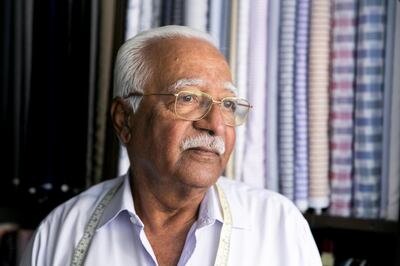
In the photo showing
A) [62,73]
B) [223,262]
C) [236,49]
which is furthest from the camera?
[62,73]

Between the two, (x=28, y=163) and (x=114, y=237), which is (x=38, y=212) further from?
(x=114, y=237)

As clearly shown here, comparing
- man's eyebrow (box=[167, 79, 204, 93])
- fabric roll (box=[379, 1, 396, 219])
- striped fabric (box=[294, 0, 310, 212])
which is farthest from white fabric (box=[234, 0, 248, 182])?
fabric roll (box=[379, 1, 396, 219])

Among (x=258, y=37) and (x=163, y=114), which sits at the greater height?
(x=258, y=37)

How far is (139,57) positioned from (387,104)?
61cm

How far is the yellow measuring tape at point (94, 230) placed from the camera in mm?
1270

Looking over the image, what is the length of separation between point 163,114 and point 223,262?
1.15 feet

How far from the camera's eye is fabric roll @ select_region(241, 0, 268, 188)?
150cm

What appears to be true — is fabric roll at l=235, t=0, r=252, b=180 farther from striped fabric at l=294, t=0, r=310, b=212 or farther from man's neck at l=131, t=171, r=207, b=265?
man's neck at l=131, t=171, r=207, b=265

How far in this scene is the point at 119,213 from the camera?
1.34 m

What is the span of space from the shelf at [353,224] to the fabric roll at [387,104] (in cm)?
2

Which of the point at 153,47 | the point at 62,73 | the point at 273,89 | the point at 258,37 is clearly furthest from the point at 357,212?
the point at 62,73

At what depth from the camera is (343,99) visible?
145 centimetres

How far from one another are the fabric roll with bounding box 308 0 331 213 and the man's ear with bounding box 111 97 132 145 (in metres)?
0.46

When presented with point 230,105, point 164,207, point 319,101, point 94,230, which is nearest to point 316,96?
point 319,101
